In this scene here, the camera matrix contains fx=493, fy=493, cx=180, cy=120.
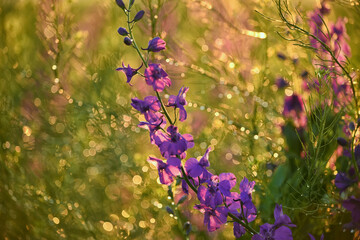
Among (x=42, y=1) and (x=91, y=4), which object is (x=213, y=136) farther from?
(x=91, y=4)

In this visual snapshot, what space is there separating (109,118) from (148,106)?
1.24 feet

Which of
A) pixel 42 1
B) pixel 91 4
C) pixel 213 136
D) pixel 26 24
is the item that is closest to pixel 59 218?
pixel 213 136

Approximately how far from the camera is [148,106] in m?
0.43

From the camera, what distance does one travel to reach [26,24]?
→ 1.05 metres

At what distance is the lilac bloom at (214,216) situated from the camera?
426 millimetres

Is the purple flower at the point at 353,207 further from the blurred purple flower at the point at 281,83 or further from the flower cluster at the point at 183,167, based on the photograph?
the blurred purple flower at the point at 281,83

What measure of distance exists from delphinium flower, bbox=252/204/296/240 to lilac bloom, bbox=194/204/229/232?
3 cm

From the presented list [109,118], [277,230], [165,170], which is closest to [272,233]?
[277,230]

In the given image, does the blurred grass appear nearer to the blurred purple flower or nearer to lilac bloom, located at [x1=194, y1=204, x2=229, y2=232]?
the blurred purple flower

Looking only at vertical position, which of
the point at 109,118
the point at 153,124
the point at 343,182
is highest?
the point at 153,124

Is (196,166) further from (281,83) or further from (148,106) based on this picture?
(281,83)

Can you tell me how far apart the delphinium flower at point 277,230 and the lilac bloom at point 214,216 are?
0.03m

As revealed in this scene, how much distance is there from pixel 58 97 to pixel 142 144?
0.64 ft

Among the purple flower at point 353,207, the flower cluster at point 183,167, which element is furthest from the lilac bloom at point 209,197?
the purple flower at point 353,207
